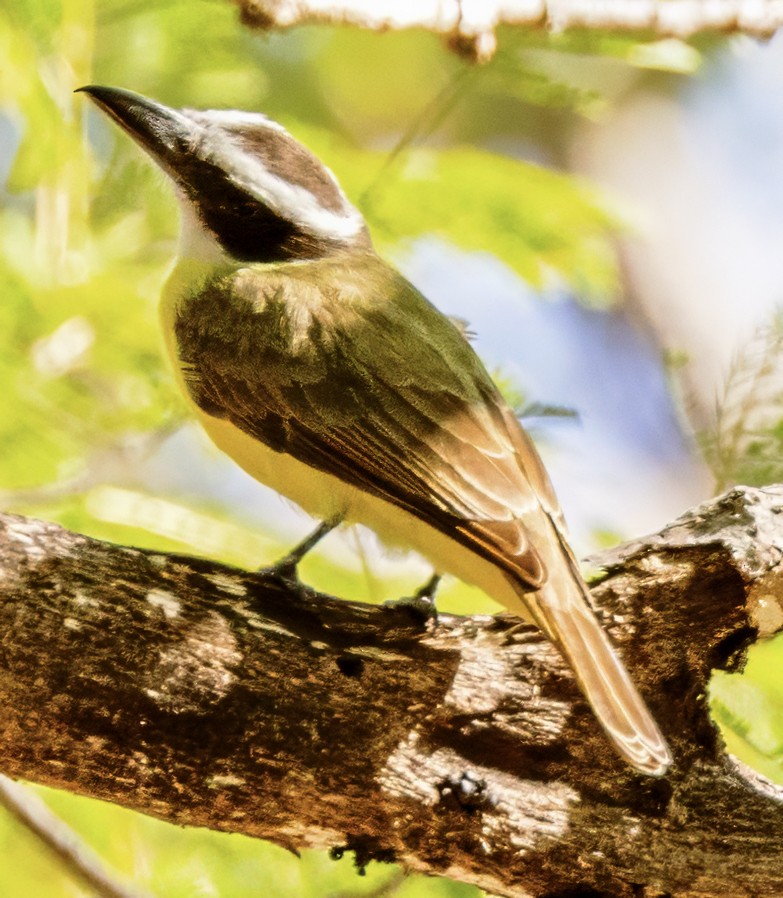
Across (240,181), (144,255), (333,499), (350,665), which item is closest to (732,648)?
(350,665)

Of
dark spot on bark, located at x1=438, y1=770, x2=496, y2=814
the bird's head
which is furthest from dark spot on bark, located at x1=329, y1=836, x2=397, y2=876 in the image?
the bird's head

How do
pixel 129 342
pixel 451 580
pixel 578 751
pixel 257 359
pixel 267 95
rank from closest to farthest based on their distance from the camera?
pixel 578 751
pixel 257 359
pixel 451 580
pixel 129 342
pixel 267 95

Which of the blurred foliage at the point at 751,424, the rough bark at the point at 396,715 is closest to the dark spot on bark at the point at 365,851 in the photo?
the rough bark at the point at 396,715

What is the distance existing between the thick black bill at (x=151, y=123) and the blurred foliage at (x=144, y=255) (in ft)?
0.88

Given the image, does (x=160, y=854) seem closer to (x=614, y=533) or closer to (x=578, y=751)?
(x=578, y=751)

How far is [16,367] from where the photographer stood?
3.67m

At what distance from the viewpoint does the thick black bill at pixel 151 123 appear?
10.5 feet

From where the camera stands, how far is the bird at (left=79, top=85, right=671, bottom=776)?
271cm

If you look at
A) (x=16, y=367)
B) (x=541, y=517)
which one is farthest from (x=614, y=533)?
(x=16, y=367)

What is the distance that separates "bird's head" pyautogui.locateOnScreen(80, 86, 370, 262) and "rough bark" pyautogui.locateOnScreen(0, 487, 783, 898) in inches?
39.6

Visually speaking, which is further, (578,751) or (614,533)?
(614,533)

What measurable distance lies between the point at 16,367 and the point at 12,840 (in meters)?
1.40

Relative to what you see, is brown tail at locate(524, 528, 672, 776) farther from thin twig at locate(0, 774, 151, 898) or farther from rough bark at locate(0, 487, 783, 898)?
thin twig at locate(0, 774, 151, 898)

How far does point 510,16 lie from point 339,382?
1413 mm
